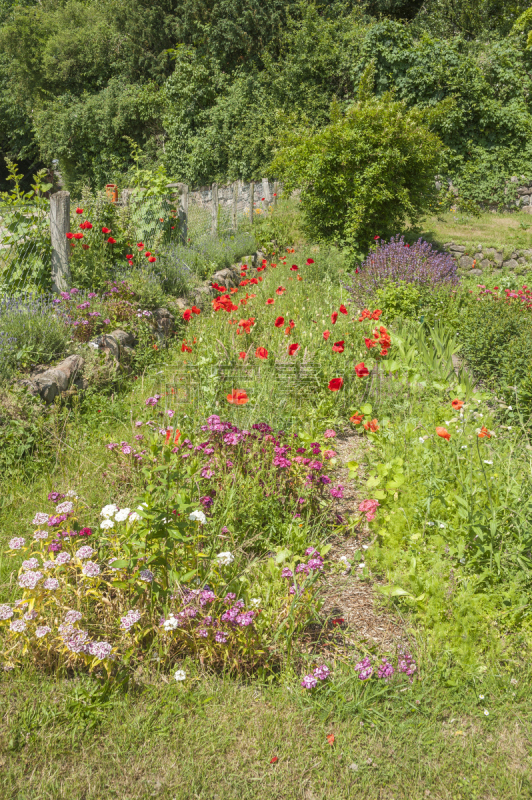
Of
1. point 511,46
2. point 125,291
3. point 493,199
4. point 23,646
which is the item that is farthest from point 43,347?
point 511,46

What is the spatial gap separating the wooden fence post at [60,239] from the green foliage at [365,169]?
16.4ft

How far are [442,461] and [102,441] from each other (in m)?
2.20

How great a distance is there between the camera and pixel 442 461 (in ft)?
10.3

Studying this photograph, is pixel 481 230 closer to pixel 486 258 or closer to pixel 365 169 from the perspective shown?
pixel 486 258

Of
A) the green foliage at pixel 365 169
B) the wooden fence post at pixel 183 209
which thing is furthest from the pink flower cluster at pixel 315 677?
the green foliage at pixel 365 169

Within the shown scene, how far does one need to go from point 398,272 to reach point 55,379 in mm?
4129

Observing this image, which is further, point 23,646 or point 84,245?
point 84,245

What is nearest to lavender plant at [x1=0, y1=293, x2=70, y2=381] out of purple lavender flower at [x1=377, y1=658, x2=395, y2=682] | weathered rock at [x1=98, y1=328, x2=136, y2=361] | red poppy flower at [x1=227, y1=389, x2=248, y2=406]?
weathered rock at [x1=98, y1=328, x2=136, y2=361]

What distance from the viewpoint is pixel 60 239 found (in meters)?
4.91

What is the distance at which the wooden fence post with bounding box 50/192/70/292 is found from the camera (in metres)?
4.81

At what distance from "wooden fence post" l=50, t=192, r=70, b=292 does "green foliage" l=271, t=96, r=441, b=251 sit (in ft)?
16.4

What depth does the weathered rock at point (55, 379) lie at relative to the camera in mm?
3703

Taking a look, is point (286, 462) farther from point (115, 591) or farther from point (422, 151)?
point (422, 151)

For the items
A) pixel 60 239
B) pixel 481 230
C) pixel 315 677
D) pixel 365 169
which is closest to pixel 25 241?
pixel 60 239
